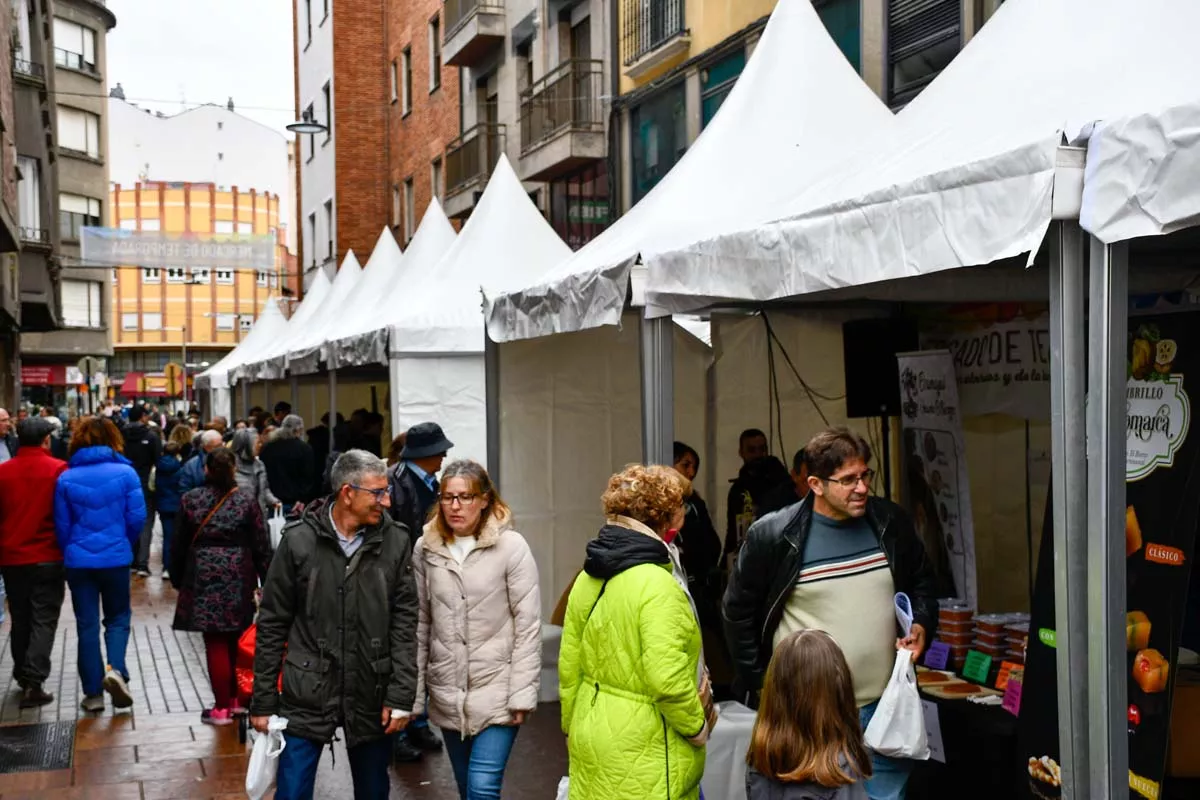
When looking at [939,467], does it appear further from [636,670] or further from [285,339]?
[285,339]

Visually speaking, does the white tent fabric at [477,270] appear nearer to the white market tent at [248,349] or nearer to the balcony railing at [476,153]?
the balcony railing at [476,153]

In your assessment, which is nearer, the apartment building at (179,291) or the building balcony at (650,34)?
the building balcony at (650,34)

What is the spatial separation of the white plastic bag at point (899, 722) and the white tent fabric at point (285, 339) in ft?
48.3

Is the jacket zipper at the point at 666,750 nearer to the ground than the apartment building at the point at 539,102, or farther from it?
nearer to the ground

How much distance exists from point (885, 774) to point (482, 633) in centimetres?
156

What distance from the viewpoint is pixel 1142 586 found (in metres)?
4.50

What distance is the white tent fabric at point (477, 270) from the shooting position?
1206 cm

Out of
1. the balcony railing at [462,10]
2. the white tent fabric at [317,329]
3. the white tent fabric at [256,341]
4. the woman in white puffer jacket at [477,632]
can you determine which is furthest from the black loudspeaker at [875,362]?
the white tent fabric at [256,341]

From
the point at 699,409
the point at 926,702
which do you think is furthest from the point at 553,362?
the point at 926,702

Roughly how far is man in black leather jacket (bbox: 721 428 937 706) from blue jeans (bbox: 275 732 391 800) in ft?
4.75

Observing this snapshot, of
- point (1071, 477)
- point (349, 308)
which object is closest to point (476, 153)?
point (349, 308)

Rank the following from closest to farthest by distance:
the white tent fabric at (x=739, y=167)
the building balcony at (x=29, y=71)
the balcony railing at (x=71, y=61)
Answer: the white tent fabric at (x=739, y=167) < the building balcony at (x=29, y=71) < the balcony railing at (x=71, y=61)

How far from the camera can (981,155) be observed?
13.9 feet

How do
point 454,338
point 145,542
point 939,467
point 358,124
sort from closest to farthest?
1. point 939,467
2. point 454,338
3. point 145,542
4. point 358,124
